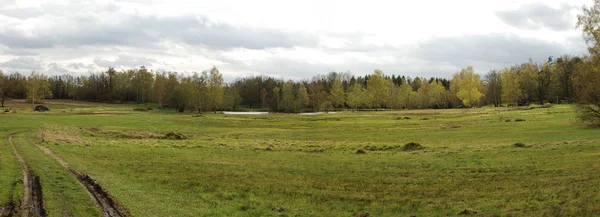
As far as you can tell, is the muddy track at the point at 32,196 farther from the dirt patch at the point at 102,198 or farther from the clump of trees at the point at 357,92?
the clump of trees at the point at 357,92

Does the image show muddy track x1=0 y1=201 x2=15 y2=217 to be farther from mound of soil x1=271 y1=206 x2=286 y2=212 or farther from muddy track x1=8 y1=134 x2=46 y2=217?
mound of soil x1=271 y1=206 x2=286 y2=212

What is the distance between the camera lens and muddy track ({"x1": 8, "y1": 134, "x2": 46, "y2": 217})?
1463cm

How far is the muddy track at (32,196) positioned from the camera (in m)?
14.6

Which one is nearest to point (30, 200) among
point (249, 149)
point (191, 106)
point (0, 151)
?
point (0, 151)

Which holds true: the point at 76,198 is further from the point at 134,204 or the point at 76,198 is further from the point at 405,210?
the point at 405,210

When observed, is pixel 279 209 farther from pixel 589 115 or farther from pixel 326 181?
pixel 589 115

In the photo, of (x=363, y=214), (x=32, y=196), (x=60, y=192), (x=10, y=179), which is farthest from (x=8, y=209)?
(x=363, y=214)

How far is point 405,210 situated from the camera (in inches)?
617

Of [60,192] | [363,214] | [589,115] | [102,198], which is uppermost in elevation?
[589,115]

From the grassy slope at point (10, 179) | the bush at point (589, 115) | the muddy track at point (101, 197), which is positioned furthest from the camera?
the bush at point (589, 115)

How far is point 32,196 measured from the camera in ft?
55.8

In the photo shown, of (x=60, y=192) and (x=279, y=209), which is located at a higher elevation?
(x=60, y=192)

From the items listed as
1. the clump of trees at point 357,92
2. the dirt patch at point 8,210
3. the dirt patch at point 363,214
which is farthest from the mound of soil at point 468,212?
the clump of trees at point 357,92

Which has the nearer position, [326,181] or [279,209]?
[279,209]
